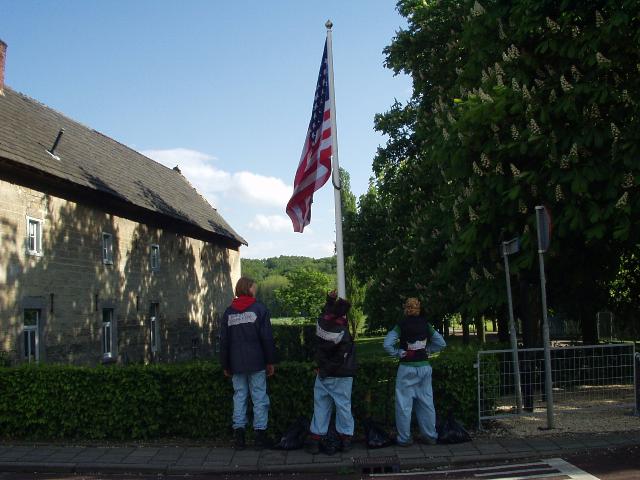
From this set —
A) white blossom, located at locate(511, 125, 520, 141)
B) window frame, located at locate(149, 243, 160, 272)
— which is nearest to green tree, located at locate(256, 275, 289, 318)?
window frame, located at locate(149, 243, 160, 272)

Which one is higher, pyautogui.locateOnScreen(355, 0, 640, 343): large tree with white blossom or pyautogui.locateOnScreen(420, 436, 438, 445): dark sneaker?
pyautogui.locateOnScreen(355, 0, 640, 343): large tree with white blossom

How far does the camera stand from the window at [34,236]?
16.3 metres

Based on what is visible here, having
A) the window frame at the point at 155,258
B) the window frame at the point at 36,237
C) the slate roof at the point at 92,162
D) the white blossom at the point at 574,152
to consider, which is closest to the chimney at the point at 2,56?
the slate roof at the point at 92,162

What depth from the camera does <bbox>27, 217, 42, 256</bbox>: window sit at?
16328 mm

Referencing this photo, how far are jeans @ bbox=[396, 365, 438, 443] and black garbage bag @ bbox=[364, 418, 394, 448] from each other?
17 cm

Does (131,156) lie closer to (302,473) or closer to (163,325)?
(163,325)

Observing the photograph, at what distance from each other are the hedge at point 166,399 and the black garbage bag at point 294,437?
1.26 feet

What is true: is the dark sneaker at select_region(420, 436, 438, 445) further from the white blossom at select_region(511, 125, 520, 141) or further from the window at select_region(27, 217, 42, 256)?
the window at select_region(27, 217, 42, 256)

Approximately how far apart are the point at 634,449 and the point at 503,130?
4681mm

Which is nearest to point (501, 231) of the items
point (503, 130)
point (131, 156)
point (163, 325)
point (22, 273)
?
point (503, 130)

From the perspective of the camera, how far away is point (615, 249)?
466 inches

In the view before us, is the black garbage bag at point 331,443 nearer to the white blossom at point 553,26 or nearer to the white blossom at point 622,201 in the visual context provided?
the white blossom at point 622,201

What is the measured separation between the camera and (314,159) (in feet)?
37.5

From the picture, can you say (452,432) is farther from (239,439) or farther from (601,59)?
(601,59)
